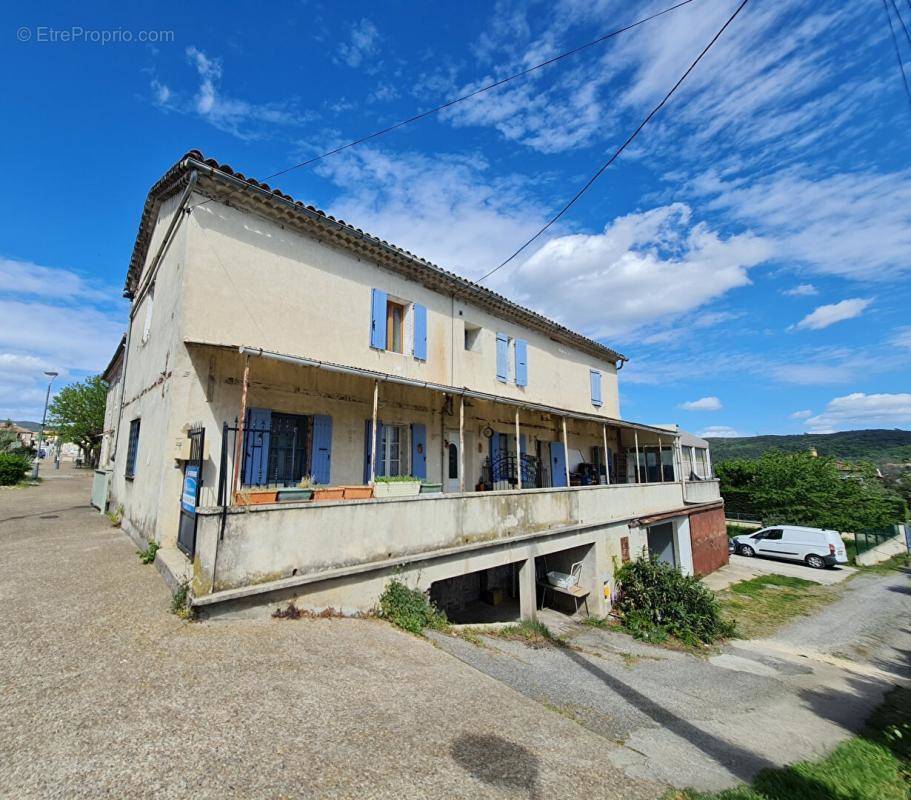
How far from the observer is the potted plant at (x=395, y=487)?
7.82 meters

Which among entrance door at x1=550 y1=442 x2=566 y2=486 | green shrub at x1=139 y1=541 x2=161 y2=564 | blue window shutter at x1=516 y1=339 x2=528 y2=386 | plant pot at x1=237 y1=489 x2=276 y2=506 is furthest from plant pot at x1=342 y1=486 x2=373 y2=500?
entrance door at x1=550 y1=442 x2=566 y2=486

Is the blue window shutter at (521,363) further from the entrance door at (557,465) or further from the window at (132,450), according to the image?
the window at (132,450)

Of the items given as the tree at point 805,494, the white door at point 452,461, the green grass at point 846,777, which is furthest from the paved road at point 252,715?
the tree at point 805,494

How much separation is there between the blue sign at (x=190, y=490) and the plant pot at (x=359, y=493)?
2.11m

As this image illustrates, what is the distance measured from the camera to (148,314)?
10703 millimetres

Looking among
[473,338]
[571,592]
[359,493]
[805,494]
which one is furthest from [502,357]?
[805,494]

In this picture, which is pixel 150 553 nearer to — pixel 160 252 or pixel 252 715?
pixel 252 715

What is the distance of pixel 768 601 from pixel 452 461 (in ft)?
41.0

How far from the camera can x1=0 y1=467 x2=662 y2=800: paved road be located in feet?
9.55

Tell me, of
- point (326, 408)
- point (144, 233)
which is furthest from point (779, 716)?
point (144, 233)

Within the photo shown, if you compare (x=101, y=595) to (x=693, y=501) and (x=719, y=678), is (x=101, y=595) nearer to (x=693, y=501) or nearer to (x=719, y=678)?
(x=719, y=678)

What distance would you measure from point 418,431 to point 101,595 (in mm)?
6705

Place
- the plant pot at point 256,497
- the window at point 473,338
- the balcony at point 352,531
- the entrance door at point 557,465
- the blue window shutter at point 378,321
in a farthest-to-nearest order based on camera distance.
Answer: the entrance door at point 557,465
the window at point 473,338
the blue window shutter at point 378,321
the plant pot at point 256,497
the balcony at point 352,531

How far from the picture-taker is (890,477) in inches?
1705
